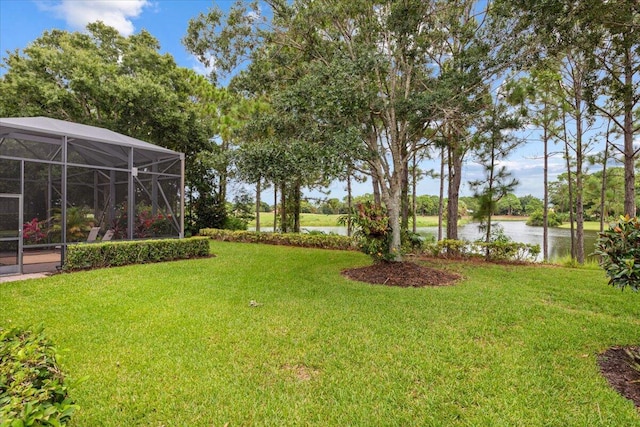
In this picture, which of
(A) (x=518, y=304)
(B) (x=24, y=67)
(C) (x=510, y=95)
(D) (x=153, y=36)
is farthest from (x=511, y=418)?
(D) (x=153, y=36)

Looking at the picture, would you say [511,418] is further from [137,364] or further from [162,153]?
[162,153]

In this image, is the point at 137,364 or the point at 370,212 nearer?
the point at 137,364

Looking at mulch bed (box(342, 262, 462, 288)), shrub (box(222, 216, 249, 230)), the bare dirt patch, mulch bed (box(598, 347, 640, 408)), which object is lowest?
the bare dirt patch

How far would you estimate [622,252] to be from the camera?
2.60 metres

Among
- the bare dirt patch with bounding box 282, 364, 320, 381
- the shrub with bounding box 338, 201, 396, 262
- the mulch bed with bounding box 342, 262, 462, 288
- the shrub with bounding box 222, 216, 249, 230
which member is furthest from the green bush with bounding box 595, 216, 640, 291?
the shrub with bounding box 222, 216, 249, 230

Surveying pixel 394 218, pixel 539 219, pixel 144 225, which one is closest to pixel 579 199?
pixel 394 218

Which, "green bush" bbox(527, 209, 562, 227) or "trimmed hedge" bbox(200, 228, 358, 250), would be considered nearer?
"trimmed hedge" bbox(200, 228, 358, 250)

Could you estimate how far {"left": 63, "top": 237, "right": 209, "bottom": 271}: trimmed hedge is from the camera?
700 centimetres

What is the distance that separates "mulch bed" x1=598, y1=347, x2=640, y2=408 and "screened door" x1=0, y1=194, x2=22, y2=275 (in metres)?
9.68

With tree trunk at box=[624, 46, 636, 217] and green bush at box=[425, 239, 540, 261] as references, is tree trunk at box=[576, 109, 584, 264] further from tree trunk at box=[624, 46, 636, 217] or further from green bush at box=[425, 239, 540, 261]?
green bush at box=[425, 239, 540, 261]

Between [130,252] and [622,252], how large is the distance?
8.82 meters

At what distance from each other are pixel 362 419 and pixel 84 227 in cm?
870

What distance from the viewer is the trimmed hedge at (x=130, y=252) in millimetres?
7000

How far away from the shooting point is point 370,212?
6.52 meters
